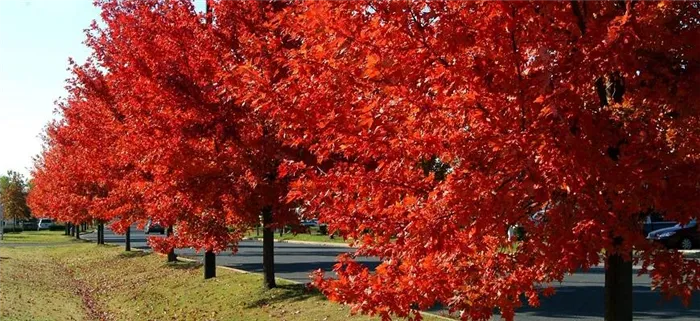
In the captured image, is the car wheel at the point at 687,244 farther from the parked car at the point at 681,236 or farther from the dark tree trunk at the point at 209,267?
the dark tree trunk at the point at 209,267

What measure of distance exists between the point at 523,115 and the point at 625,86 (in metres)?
1.61

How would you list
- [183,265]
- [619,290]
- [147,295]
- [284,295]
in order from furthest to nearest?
1. [183,265]
2. [147,295]
3. [284,295]
4. [619,290]

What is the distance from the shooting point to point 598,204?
4898mm

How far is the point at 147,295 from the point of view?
1978 centimetres

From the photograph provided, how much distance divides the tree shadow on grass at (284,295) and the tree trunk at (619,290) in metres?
8.49

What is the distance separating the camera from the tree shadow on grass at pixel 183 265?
926 inches

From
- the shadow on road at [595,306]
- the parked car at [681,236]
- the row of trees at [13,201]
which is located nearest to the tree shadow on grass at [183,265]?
the shadow on road at [595,306]

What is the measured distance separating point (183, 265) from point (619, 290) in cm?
1998

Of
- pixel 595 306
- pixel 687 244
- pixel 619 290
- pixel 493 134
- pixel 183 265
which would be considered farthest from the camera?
pixel 687 244

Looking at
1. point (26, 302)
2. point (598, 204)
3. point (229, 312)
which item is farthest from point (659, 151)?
point (26, 302)

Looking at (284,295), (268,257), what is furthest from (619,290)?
(268,257)

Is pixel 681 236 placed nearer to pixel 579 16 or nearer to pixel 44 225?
pixel 579 16

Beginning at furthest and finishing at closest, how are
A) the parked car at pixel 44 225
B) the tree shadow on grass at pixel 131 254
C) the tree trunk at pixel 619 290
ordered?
the parked car at pixel 44 225
the tree shadow on grass at pixel 131 254
the tree trunk at pixel 619 290

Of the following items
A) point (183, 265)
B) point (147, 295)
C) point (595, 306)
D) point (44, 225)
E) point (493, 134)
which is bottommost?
point (44, 225)
